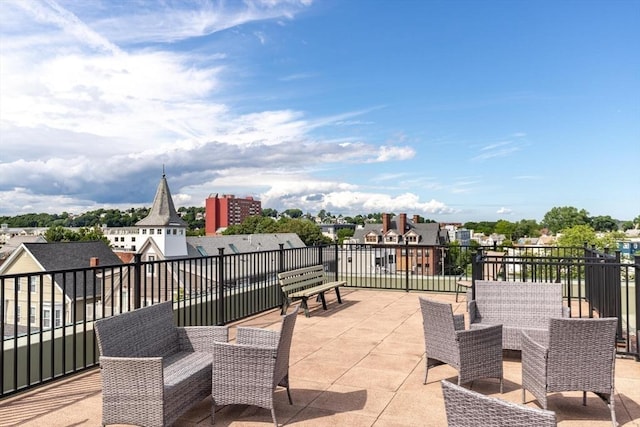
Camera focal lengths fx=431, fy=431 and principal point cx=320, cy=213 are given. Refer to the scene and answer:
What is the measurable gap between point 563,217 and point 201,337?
9576cm

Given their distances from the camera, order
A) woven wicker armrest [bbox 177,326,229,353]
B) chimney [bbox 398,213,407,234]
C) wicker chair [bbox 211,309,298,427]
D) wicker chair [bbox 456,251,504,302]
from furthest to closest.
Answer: chimney [bbox 398,213,407,234]
wicker chair [bbox 456,251,504,302]
woven wicker armrest [bbox 177,326,229,353]
wicker chair [bbox 211,309,298,427]

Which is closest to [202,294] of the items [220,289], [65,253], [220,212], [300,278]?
[220,289]

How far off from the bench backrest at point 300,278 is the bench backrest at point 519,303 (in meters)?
3.17

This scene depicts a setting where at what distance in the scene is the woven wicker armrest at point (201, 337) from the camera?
12.1 feet

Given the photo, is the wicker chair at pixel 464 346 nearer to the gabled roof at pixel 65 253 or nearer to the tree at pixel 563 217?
the gabled roof at pixel 65 253

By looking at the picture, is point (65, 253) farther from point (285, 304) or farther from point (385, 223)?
point (285, 304)

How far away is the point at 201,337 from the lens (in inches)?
148

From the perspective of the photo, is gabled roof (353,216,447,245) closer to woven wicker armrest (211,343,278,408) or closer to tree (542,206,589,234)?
tree (542,206,589,234)

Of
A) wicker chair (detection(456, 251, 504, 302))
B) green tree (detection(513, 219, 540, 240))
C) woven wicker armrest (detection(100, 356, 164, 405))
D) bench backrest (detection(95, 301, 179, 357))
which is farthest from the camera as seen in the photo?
green tree (detection(513, 219, 540, 240))

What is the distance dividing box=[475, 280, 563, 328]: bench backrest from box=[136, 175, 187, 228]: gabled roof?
49.1 m

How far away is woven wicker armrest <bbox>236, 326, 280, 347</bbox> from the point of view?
357 cm

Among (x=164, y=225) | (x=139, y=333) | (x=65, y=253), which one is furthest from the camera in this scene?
(x=164, y=225)

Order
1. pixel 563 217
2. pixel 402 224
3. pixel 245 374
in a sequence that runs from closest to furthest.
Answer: pixel 245 374
pixel 402 224
pixel 563 217

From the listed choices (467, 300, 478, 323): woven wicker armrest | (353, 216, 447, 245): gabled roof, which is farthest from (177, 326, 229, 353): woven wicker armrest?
(353, 216, 447, 245): gabled roof
